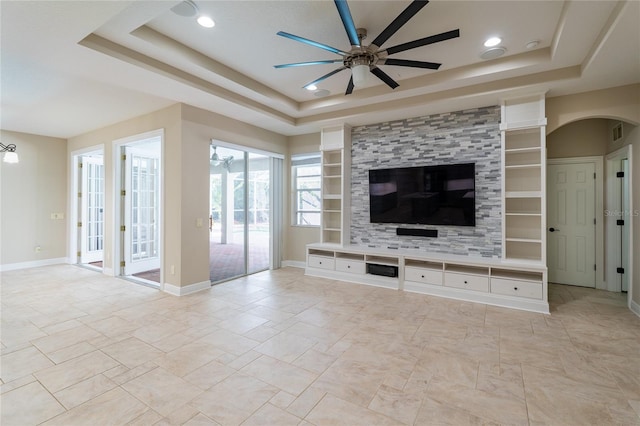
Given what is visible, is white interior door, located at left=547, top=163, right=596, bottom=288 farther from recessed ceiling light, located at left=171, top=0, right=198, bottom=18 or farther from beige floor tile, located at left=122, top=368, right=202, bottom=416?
beige floor tile, located at left=122, top=368, right=202, bottom=416

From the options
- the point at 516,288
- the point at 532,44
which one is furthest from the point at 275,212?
the point at 532,44

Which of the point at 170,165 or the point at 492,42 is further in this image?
the point at 170,165

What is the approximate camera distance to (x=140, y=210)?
19.0 feet

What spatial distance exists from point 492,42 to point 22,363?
5.33 metres

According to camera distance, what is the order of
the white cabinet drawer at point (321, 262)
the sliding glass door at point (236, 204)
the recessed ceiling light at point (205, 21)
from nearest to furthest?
the recessed ceiling light at point (205, 21)
the white cabinet drawer at point (321, 262)
the sliding glass door at point (236, 204)

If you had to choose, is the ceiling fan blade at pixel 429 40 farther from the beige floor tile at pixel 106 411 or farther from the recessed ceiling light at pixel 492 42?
the beige floor tile at pixel 106 411

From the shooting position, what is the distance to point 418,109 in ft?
14.7

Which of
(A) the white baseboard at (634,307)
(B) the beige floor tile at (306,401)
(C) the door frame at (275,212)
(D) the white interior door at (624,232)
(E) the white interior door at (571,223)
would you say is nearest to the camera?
(B) the beige floor tile at (306,401)

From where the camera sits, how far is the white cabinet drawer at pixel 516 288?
12.0 ft

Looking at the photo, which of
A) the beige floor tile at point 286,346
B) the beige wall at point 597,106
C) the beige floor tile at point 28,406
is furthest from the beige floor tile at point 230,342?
the beige wall at point 597,106

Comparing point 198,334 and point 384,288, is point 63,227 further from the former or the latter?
point 384,288

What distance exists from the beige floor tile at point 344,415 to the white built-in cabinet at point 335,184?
11.4ft

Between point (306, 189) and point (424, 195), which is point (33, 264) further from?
point (424, 195)

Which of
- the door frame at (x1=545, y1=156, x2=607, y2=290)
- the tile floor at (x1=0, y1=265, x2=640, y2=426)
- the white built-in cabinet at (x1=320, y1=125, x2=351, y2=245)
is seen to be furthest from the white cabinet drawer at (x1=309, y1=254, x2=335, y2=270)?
the door frame at (x1=545, y1=156, x2=607, y2=290)
